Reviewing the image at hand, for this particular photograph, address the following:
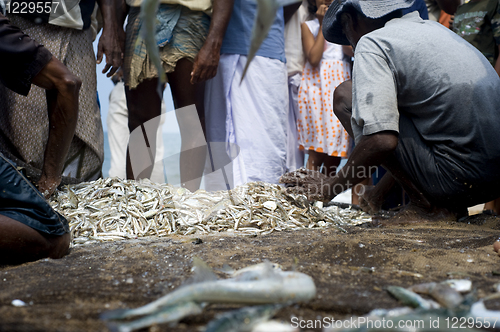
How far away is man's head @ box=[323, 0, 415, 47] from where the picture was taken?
246cm

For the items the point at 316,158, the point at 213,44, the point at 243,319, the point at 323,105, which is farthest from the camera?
the point at 316,158

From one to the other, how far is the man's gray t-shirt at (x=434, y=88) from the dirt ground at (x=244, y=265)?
1.59 ft

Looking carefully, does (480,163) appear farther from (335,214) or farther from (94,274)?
(94,274)

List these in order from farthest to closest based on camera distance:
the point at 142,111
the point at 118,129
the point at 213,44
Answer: the point at 118,129, the point at 142,111, the point at 213,44

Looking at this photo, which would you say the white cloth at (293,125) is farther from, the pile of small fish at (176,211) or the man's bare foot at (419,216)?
the man's bare foot at (419,216)

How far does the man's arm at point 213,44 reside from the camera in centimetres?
292

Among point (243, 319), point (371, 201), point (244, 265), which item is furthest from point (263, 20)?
point (371, 201)

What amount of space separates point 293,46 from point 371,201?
1695 millimetres

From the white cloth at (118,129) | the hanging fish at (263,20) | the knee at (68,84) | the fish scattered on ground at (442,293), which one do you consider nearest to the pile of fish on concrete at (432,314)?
the fish scattered on ground at (442,293)

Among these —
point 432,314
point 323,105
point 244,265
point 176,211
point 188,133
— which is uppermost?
point 323,105

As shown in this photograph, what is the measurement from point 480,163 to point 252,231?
1331mm

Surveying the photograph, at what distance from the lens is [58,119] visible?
2.62m

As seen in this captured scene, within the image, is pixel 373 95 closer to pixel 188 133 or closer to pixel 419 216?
pixel 419 216

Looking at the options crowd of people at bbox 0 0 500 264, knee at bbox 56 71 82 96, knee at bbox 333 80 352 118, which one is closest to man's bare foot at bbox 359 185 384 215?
crowd of people at bbox 0 0 500 264
